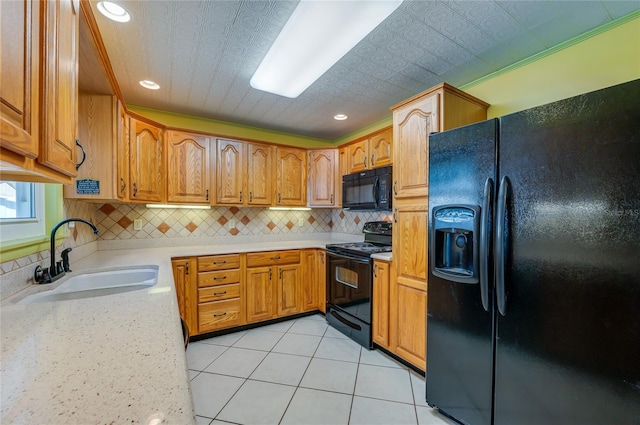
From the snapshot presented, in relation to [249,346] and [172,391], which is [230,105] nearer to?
[249,346]

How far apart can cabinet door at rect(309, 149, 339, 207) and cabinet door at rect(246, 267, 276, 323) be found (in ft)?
3.56

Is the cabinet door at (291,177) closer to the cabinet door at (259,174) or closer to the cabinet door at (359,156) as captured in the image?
the cabinet door at (259,174)

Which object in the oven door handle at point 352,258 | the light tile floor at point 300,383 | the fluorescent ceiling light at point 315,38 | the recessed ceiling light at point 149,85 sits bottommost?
the light tile floor at point 300,383

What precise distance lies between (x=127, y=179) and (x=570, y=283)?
2.92 meters

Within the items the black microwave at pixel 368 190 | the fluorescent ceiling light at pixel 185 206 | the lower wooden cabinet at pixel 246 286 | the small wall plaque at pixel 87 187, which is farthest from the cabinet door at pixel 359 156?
the small wall plaque at pixel 87 187

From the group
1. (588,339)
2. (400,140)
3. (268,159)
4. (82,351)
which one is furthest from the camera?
(268,159)

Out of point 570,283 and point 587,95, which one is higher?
point 587,95

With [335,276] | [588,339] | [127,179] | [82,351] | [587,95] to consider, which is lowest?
[335,276]

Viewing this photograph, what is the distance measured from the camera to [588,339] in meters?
1.04

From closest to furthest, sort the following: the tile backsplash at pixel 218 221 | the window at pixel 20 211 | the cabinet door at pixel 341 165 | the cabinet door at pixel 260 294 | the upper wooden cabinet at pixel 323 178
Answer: the window at pixel 20 211 < the tile backsplash at pixel 218 221 < the cabinet door at pixel 260 294 < the cabinet door at pixel 341 165 < the upper wooden cabinet at pixel 323 178

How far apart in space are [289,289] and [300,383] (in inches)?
46.8

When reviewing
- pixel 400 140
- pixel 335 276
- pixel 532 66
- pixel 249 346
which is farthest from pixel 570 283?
pixel 249 346

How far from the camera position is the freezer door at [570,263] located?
963mm

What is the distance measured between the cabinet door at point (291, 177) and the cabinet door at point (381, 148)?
98 cm
